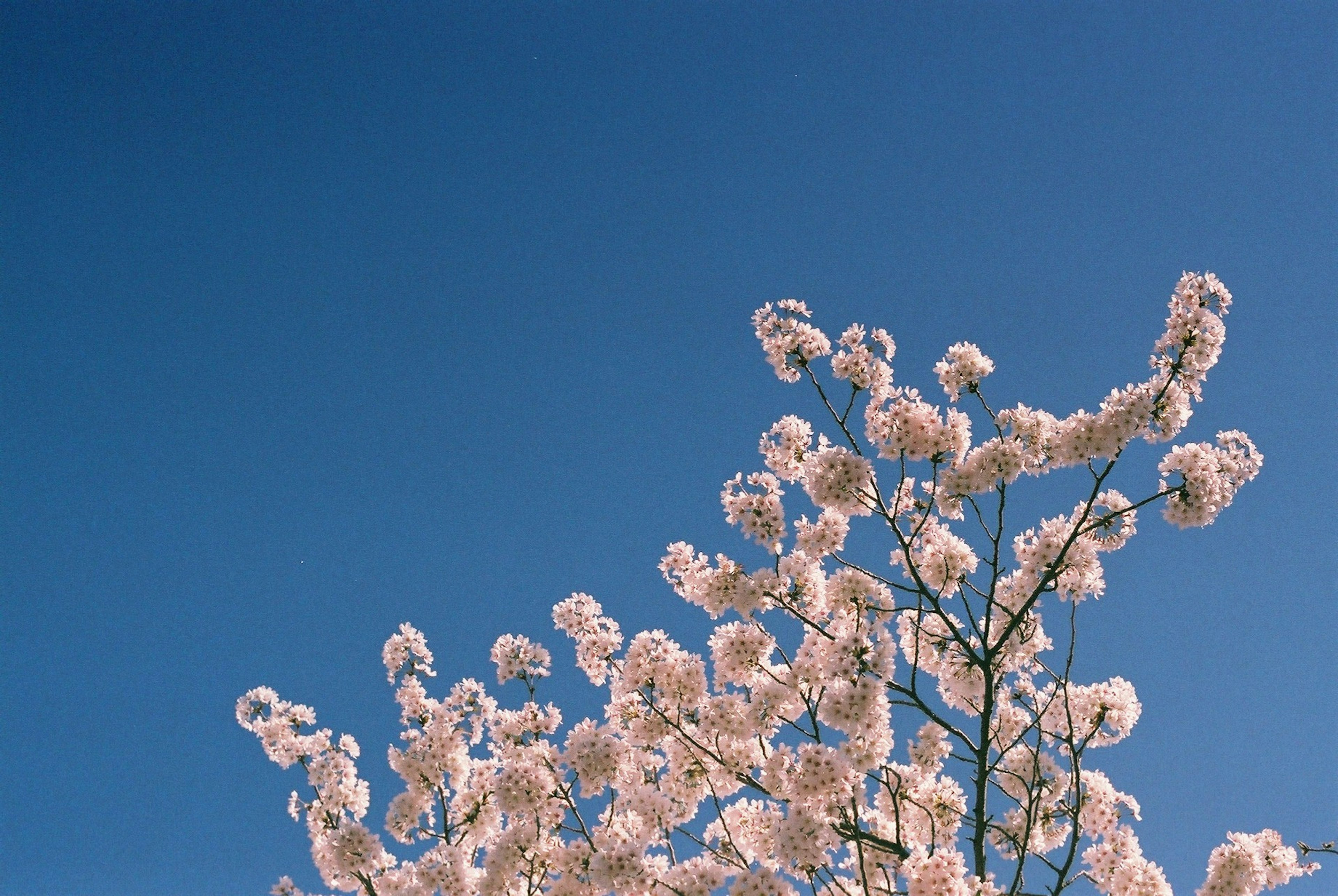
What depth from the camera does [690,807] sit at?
33.0ft

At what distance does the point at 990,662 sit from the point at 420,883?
6.29 meters

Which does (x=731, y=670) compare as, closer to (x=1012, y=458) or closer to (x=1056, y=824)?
(x=1012, y=458)

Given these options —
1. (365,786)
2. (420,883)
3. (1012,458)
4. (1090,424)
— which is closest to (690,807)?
(420,883)

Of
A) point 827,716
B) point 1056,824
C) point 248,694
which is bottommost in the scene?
point 1056,824

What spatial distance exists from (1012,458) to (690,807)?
17.1 ft

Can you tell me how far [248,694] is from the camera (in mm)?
10523

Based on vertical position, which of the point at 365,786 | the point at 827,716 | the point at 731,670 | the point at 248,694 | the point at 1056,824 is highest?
the point at 248,694

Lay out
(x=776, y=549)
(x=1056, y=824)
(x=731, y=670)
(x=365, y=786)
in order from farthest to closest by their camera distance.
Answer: (x=365, y=786) → (x=1056, y=824) → (x=731, y=670) → (x=776, y=549)

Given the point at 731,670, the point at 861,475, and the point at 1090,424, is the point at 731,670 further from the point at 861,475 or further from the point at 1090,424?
the point at 1090,424

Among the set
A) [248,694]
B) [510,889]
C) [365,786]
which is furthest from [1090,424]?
[248,694]

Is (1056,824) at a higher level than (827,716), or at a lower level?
lower

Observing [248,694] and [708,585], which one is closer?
[708,585]

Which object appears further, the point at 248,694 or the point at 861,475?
the point at 248,694

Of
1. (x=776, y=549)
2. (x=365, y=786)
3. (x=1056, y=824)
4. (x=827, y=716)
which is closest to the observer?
(x=827, y=716)
